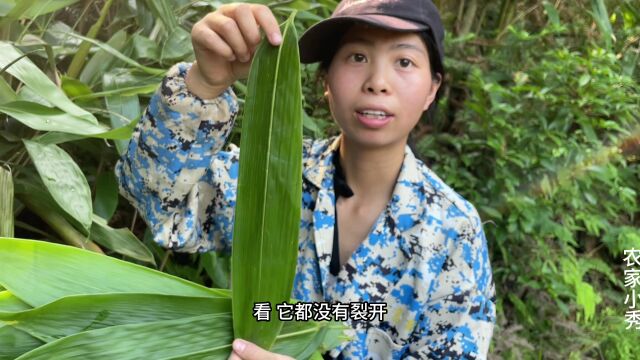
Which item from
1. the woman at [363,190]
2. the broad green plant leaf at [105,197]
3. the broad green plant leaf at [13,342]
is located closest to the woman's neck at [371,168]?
the woman at [363,190]

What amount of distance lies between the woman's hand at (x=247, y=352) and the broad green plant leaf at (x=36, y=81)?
0.99 feet

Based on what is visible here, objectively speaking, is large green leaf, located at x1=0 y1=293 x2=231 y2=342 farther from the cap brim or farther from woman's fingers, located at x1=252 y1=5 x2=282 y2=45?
the cap brim

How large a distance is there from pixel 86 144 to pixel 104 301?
0.47m

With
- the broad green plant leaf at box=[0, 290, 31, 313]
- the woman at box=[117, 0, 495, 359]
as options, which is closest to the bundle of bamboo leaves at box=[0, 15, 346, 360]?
the broad green plant leaf at box=[0, 290, 31, 313]

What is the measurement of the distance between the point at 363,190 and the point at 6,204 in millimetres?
420

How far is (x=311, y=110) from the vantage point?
1.33 m

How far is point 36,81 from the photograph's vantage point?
25.1 inches

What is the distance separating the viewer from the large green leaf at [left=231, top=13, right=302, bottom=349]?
1.53ft

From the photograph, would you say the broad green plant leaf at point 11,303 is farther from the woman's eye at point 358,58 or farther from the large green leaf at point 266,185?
the woman's eye at point 358,58

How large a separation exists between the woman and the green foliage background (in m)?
0.13

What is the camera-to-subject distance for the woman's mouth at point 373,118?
651mm

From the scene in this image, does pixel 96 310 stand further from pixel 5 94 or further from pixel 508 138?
pixel 508 138

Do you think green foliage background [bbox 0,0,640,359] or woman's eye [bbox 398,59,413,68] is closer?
woman's eye [bbox 398,59,413,68]

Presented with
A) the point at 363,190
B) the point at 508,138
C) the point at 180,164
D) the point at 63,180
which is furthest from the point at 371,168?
the point at 508,138
